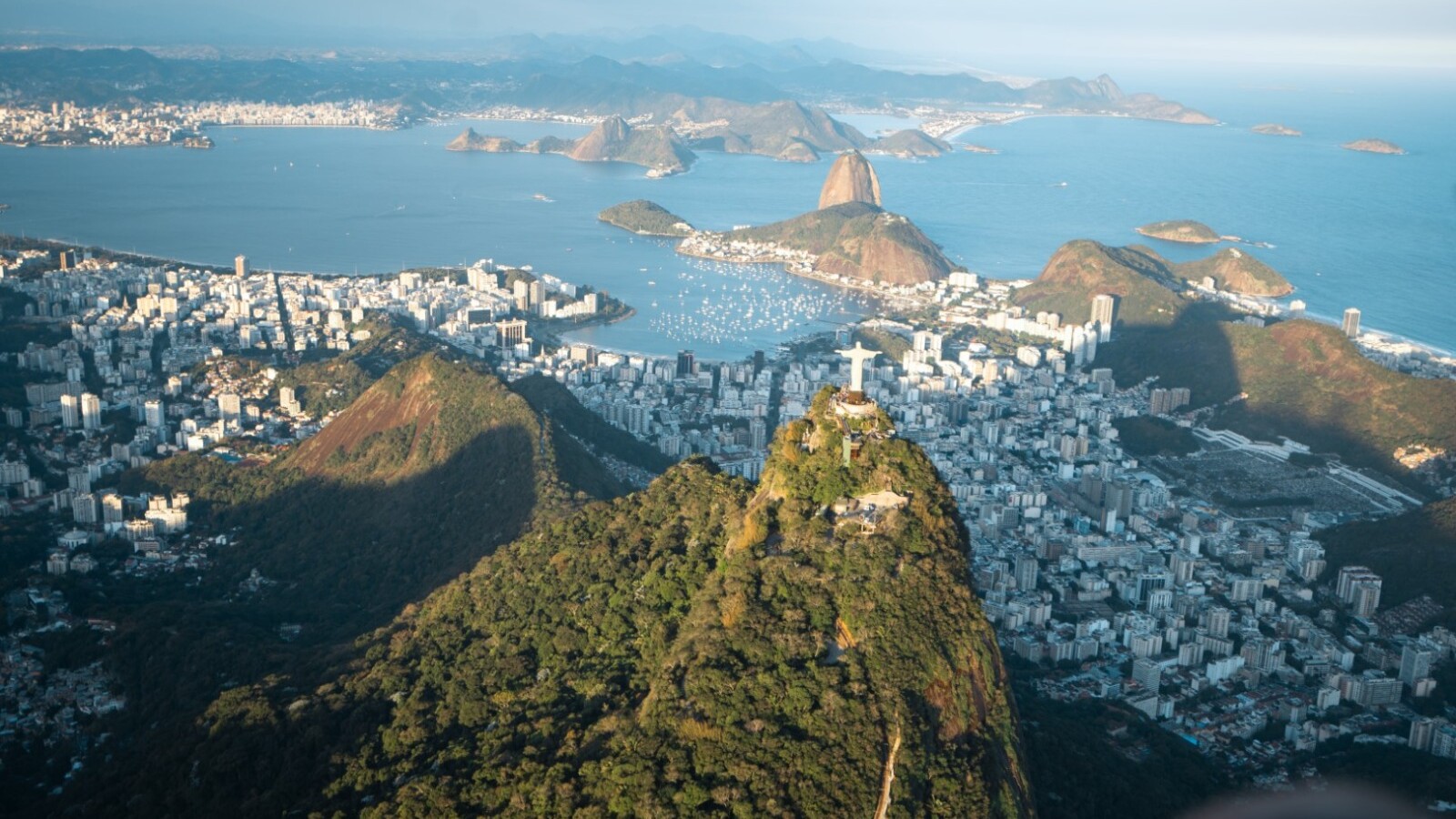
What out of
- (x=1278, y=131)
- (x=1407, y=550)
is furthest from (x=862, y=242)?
(x=1278, y=131)

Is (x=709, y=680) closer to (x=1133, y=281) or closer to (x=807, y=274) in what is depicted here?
(x=1133, y=281)

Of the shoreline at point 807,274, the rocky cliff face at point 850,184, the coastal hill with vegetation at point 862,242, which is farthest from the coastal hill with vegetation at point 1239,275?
the rocky cliff face at point 850,184

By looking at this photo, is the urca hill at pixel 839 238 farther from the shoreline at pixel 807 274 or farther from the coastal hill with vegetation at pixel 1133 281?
the coastal hill with vegetation at pixel 1133 281

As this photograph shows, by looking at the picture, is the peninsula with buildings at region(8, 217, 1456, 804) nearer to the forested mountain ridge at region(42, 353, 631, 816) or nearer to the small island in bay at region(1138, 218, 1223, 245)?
the forested mountain ridge at region(42, 353, 631, 816)

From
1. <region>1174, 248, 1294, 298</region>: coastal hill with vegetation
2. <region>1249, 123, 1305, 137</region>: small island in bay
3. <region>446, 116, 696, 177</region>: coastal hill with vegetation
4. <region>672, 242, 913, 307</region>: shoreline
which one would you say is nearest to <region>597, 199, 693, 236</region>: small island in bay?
<region>672, 242, 913, 307</region>: shoreline

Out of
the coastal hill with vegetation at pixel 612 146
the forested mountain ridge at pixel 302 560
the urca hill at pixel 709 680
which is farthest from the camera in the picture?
the coastal hill with vegetation at pixel 612 146

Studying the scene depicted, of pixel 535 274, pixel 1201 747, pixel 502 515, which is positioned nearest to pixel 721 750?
pixel 1201 747
